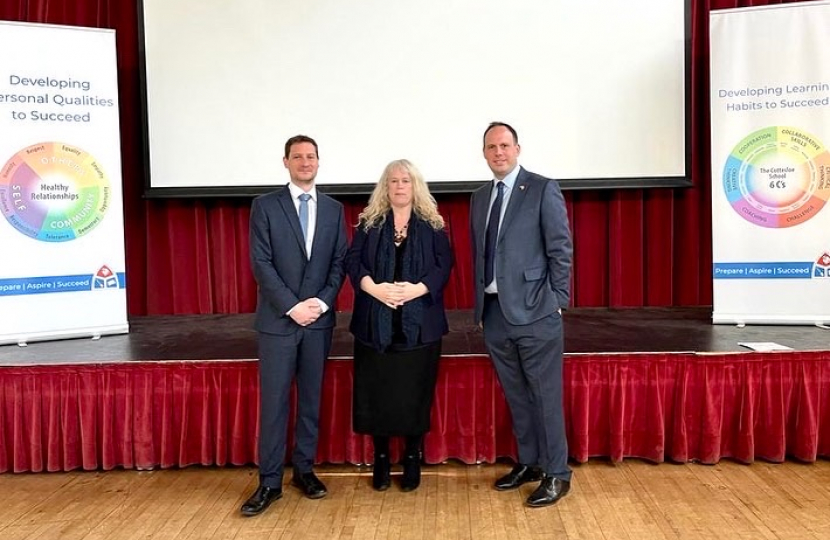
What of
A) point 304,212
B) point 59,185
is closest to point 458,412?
point 304,212

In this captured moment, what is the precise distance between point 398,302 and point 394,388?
0.36m

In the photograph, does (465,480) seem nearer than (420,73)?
Yes

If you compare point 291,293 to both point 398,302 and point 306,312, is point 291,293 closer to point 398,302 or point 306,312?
point 306,312

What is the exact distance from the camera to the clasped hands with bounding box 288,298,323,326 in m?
2.51

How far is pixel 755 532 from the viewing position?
93.0 inches

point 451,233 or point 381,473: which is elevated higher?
point 451,233

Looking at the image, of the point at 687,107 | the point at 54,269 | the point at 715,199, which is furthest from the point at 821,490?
the point at 54,269

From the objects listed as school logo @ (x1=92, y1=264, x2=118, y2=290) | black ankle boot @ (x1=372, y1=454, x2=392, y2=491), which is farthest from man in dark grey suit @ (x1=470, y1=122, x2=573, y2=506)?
school logo @ (x1=92, y1=264, x2=118, y2=290)

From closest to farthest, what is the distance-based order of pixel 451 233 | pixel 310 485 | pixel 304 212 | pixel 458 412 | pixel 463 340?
1. pixel 304 212
2. pixel 310 485
3. pixel 458 412
4. pixel 463 340
5. pixel 451 233

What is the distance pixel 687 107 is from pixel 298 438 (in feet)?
10.4

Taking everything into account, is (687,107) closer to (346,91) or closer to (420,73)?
(420,73)

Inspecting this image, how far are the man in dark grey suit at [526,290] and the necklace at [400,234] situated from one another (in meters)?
0.31

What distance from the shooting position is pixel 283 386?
2.59 metres

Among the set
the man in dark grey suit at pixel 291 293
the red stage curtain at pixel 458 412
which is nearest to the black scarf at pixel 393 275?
the man in dark grey suit at pixel 291 293
